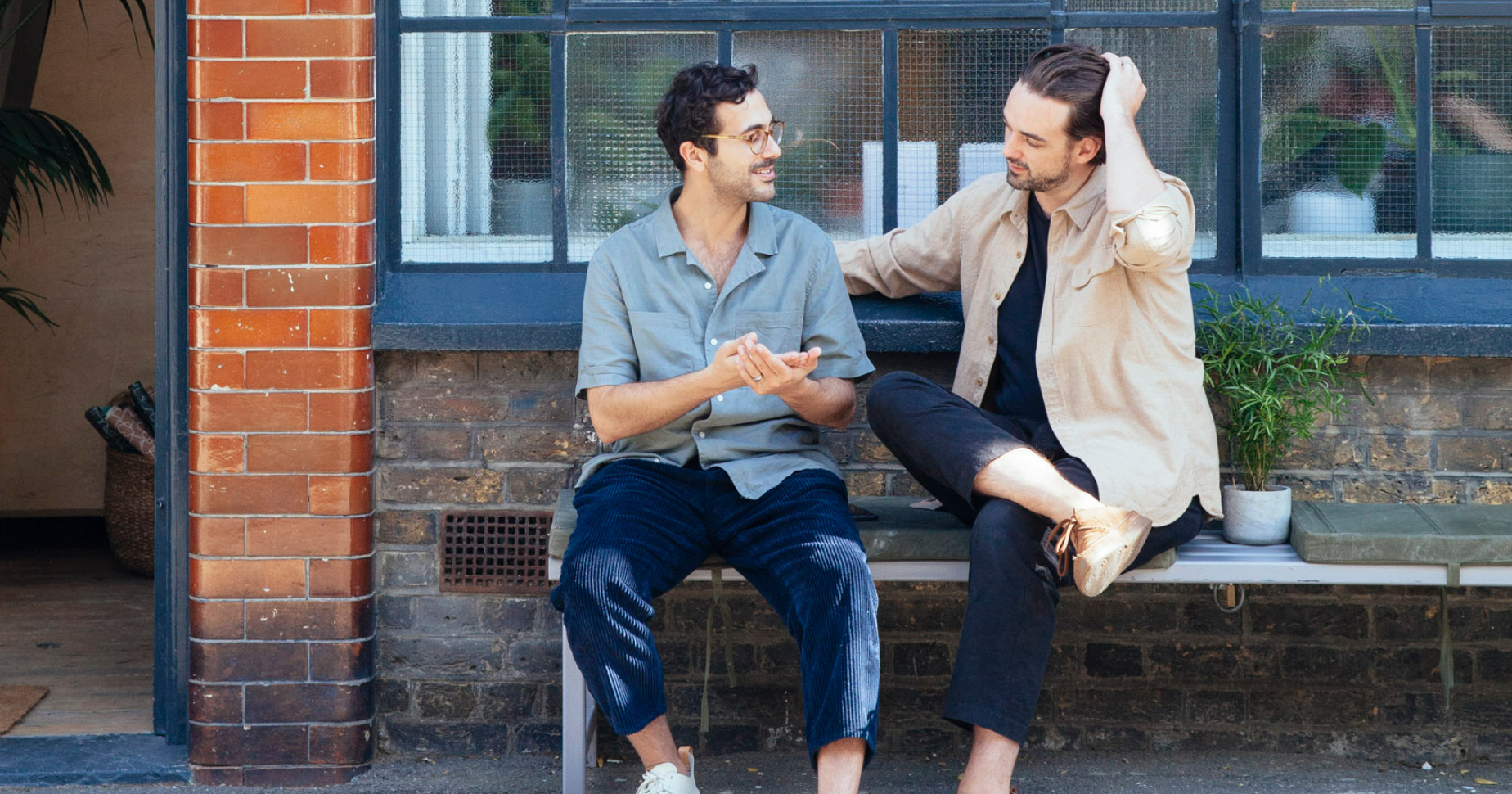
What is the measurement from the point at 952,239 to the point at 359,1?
1465mm

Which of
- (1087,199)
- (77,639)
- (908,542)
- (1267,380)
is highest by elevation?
(1087,199)

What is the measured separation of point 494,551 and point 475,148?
3.32ft

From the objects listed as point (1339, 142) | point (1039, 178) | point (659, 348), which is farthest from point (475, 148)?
point (1339, 142)

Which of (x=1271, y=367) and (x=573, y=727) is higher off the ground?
(x=1271, y=367)

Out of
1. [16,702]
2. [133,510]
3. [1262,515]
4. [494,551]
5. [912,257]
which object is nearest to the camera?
[1262,515]

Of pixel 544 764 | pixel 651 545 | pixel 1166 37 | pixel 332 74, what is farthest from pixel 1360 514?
pixel 332 74

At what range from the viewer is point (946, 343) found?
11.7 ft

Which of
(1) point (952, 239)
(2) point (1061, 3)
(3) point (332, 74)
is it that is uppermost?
(2) point (1061, 3)

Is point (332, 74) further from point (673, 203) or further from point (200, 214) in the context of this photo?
point (673, 203)

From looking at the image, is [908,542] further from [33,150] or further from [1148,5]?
[33,150]

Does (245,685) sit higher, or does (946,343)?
(946,343)

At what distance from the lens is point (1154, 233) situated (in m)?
3.01

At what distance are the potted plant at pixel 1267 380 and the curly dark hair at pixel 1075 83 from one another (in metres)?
0.58

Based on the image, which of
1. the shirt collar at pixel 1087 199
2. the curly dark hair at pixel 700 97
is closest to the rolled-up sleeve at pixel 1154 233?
the shirt collar at pixel 1087 199
